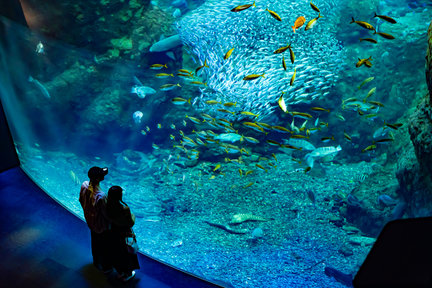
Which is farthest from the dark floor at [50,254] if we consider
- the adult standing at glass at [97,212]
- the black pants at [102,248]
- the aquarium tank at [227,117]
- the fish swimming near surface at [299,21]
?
the fish swimming near surface at [299,21]

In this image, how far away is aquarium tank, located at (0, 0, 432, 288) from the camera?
4.57m

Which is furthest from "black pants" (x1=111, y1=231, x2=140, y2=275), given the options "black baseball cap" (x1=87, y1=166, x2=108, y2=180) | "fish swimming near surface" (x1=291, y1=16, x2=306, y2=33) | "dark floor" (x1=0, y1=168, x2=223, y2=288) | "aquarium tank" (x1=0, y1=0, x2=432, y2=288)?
"fish swimming near surface" (x1=291, y1=16, x2=306, y2=33)

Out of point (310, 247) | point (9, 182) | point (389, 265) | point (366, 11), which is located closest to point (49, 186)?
point (9, 182)

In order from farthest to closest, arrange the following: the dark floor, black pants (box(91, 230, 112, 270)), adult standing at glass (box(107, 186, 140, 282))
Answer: the dark floor < black pants (box(91, 230, 112, 270)) < adult standing at glass (box(107, 186, 140, 282))

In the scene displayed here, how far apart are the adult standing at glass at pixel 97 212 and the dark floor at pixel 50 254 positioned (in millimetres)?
396

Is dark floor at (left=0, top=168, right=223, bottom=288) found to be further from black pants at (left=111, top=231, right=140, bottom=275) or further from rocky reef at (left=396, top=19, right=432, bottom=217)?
rocky reef at (left=396, top=19, right=432, bottom=217)

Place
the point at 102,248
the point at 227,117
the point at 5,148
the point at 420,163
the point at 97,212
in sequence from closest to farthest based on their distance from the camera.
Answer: the point at 97,212, the point at 102,248, the point at 420,163, the point at 5,148, the point at 227,117

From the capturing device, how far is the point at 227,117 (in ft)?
23.8

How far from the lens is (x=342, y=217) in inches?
191

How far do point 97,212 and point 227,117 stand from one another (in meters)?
5.34

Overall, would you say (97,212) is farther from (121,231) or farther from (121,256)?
(121,256)

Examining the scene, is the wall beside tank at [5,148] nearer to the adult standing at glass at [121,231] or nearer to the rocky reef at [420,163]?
the adult standing at glass at [121,231]

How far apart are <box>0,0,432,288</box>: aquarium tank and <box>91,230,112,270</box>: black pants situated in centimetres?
129

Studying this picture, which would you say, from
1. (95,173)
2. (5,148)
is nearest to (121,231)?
(95,173)
